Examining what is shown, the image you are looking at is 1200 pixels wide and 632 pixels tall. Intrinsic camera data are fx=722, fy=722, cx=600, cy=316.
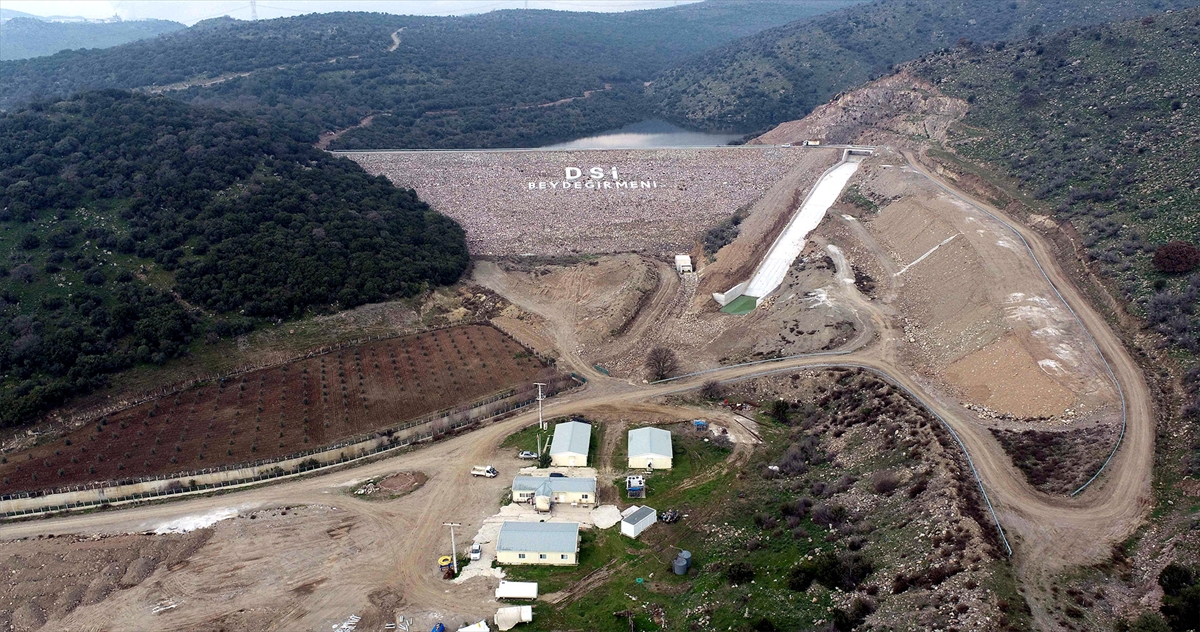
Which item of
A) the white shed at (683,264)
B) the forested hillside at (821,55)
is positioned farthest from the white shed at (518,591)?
the forested hillside at (821,55)

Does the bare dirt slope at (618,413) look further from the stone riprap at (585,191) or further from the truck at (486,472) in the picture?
the stone riprap at (585,191)

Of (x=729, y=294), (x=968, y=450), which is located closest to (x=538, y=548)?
(x=968, y=450)

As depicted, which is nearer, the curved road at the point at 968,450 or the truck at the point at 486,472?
the curved road at the point at 968,450

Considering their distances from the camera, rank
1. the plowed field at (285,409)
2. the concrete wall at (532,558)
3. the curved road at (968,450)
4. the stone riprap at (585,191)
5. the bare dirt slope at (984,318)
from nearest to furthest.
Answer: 1. the curved road at (968,450)
2. the concrete wall at (532,558)
3. the bare dirt slope at (984,318)
4. the plowed field at (285,409)
5. the stone riprap at (585,191)

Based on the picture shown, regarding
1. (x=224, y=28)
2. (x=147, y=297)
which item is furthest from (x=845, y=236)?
(x=224, y=28)

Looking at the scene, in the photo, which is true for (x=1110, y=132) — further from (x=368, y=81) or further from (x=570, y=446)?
(x=368, y=81)

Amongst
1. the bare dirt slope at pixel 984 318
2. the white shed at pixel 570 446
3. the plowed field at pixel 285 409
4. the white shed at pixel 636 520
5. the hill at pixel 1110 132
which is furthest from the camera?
the hill at pixel 1110 132

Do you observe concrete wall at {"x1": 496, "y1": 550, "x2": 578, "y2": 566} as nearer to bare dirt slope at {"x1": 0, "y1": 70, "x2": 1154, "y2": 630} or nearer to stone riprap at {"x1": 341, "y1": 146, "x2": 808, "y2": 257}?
bare dirt slope at {"x1": 0, "y1": 70, "x2": 1154, "y2": 630}

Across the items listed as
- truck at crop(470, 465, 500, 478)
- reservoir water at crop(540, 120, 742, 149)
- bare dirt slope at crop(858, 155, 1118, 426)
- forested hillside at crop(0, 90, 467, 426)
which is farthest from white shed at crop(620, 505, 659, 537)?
reservoir water at crop(540, 120, 742, 149)

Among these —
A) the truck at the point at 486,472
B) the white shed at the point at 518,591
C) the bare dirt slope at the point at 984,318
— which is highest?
the bare dirt slope at the point at 984,318
